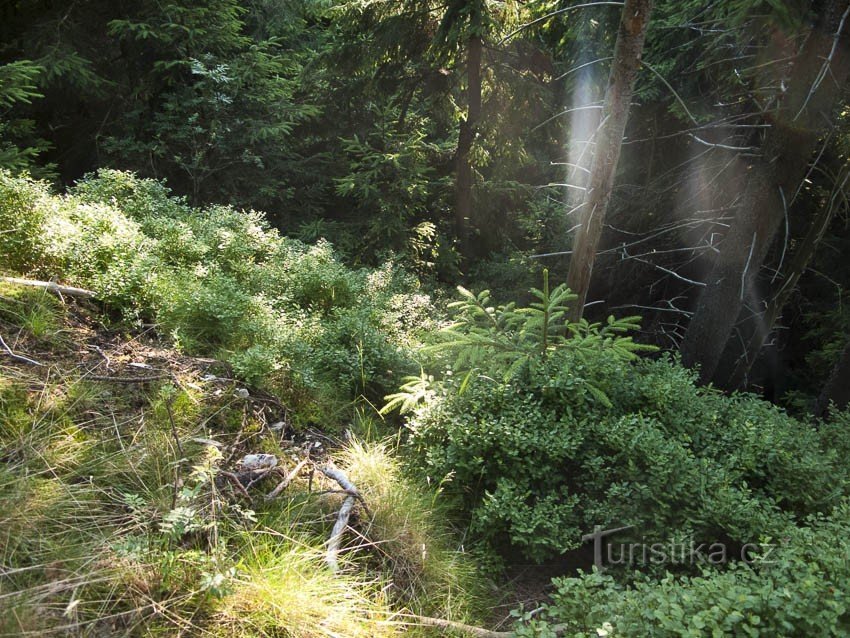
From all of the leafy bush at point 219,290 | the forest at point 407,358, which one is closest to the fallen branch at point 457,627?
the forest at point 407,358

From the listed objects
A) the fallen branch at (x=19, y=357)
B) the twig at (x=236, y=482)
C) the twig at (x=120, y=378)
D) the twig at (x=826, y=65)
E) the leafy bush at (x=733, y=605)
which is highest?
the twig at (x=826, y=65)

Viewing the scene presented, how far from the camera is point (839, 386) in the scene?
691 centimetres

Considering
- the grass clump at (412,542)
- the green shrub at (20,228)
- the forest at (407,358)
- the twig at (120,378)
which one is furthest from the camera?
the green shrub at (20,228)

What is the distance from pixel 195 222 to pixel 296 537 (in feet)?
14.5

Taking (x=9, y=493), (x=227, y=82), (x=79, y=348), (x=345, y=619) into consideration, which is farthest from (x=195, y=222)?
(x=345, y=619)

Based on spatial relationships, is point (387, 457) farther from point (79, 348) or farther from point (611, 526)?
point (79, 348)

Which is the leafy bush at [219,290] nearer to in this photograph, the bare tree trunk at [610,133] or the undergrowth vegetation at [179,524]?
the undergrowth vegetation at [179,524]

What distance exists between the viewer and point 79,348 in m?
3.66

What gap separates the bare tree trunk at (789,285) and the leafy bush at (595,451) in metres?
3.56

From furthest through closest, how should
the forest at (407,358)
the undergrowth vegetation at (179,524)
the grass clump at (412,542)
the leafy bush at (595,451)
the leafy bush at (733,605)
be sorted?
the leafy bush at (595,451) → the grass clump at (412,542) → the forest at (407,358) → the undergrowth vegetation at (179,524) → the leafy bush at (733,605)

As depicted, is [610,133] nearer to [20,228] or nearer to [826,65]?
[826,65]

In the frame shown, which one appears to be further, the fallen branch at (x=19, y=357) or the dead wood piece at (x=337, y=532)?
the fallen branch at (x=19, y=357)

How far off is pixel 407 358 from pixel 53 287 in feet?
9.22

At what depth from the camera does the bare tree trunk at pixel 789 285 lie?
6863 millimetres
